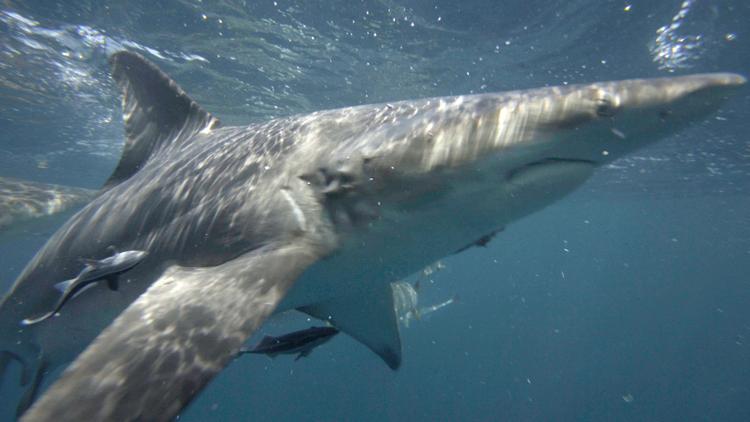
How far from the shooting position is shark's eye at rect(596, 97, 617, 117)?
222 centimetres

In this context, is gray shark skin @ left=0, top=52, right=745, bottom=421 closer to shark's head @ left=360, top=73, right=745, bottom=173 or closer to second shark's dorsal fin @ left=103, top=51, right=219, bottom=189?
shark's head @ left=360, top=73, right=745, bottom=173

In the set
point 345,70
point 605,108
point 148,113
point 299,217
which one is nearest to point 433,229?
point 299,217

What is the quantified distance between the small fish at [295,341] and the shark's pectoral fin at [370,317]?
9.1 inches

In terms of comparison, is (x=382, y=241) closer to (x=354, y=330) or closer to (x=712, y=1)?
(x=354, y=330)

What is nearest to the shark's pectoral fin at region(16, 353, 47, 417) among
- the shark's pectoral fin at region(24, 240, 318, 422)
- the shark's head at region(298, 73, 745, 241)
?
the shark's pectoral fin at region(24, 240, 318, 422)

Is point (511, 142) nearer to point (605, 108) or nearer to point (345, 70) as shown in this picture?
point (605, 108)

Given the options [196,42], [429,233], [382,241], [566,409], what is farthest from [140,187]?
[566,409]

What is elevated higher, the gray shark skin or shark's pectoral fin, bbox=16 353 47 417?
the gray shark skin

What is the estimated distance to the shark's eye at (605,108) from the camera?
222cm

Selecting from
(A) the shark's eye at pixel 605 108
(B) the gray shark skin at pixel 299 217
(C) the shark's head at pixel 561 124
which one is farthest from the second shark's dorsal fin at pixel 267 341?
(A) the shark's eye at pixel 605 108

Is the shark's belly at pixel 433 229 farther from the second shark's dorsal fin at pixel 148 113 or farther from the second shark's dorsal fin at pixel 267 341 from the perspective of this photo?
the second shark's dorsal fin at pixel 148 113

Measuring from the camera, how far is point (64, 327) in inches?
175

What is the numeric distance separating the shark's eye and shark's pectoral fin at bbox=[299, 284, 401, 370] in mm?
2688

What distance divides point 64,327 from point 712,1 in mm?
13960
